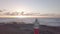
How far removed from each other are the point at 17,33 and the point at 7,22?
0.17 metres

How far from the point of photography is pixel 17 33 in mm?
1306

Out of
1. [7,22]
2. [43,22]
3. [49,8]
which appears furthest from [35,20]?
[7,22]

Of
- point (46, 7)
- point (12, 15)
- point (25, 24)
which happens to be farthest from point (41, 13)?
point (12, 15)

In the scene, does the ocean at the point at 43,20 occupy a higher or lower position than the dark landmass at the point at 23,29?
higher

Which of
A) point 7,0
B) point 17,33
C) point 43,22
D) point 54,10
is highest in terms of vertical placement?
point 7,0

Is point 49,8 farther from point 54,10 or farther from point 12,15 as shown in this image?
point 12,15

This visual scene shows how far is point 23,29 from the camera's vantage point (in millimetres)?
1312

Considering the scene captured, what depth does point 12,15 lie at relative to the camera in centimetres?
131

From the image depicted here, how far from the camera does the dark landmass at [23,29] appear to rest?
1305 millimetres

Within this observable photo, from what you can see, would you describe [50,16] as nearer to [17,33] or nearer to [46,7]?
[46,7]

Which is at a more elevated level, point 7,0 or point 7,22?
point 7,0

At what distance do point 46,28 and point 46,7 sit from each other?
0.76 feet

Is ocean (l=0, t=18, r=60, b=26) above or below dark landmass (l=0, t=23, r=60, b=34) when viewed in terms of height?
above

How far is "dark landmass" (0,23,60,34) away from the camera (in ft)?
4.28
